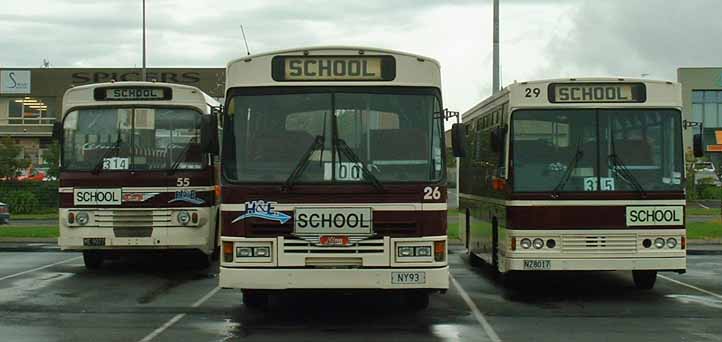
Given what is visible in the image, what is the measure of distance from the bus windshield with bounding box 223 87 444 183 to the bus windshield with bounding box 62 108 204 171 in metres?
5.82

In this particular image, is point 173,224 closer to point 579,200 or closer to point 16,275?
point 16,275

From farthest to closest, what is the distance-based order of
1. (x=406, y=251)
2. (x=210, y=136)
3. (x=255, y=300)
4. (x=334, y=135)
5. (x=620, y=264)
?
(x=620, y=264) → (x=255, y=300) → (x=210, y=136) → (x=334, y=135) → (x=406, y=251)

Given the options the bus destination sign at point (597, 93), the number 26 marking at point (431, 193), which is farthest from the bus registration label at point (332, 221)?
the bus destination sign at point (597, 93)

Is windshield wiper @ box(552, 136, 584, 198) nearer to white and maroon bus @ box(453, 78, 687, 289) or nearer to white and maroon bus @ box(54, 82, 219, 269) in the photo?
white and maroon bus @ box(453, 78, 687, 289)

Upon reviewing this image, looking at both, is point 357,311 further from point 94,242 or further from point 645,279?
point 94,242

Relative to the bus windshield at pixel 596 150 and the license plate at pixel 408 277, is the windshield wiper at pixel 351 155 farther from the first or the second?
the bus windshield at pixel 596 150

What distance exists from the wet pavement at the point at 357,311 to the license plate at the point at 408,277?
59 cm

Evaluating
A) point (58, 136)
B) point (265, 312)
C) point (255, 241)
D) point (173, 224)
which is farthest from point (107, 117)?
point (255, 241)

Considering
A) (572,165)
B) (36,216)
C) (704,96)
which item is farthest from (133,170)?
(704,96)

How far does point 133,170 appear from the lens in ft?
52.2

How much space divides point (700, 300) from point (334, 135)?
20.8ft

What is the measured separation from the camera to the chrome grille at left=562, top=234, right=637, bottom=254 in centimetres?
1281

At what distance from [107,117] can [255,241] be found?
6.86 metres

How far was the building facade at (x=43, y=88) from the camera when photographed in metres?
58.6
